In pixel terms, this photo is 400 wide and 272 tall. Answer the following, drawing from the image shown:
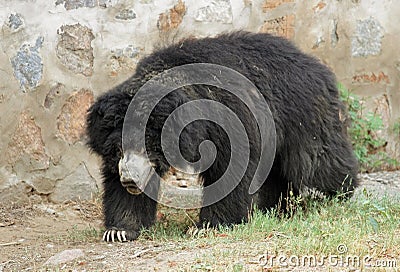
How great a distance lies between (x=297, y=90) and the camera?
5527 millimetres

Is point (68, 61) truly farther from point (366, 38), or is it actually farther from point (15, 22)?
point (366, 38)

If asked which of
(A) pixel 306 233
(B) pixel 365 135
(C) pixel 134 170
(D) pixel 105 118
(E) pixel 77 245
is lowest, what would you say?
(E) pixel 77 245

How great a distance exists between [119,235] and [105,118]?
81 cm

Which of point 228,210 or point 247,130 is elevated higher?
point 247,130

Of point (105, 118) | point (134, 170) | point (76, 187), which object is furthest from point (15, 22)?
point (134, 170)

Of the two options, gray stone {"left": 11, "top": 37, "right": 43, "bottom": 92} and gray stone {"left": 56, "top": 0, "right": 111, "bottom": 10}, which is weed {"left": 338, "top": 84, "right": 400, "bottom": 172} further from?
gray stone {"left": 11, "top": 37, "right": 43, "bottom": 92}

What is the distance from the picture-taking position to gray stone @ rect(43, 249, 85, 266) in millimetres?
4293

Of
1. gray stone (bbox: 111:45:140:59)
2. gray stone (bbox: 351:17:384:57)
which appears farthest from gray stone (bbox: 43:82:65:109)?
gray stone (bbox: 351:17:384:57)

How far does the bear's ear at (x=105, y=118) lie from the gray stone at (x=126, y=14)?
161cm

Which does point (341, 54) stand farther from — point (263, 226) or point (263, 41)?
point (263, 226)

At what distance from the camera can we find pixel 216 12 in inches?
263

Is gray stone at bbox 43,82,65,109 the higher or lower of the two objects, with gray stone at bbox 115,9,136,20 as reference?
lower

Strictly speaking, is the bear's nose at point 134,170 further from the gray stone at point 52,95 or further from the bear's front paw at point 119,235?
the gray stone at point 52,95

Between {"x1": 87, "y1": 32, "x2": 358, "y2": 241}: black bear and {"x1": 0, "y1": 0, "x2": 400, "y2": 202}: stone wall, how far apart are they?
2.64ft
